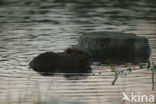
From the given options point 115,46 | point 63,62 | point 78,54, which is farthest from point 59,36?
point 63,62

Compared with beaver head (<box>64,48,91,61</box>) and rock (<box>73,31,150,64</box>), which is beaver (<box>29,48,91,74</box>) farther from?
rock (<box>73,31,150,64</box>)

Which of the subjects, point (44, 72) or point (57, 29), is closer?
point (44, 72)

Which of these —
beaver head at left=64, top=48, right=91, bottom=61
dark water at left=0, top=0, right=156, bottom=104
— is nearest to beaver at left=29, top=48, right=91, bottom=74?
beaver head at left=64, top=48, right=91, bottom=61

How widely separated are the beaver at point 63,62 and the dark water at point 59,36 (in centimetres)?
34

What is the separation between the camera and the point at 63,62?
1528 cm

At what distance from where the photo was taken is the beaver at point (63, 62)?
1491cm

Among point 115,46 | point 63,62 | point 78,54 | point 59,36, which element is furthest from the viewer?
point 59,36

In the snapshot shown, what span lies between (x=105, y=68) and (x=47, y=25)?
723cm

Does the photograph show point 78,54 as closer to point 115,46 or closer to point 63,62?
point 63,62

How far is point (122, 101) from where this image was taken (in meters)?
10.6

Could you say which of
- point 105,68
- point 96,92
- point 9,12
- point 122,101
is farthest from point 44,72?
point 9,12

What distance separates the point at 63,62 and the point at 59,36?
3825mm

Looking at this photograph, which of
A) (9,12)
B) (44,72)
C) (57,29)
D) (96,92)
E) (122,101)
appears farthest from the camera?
(9,12)

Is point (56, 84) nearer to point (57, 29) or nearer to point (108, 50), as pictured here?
point (108, 50)
